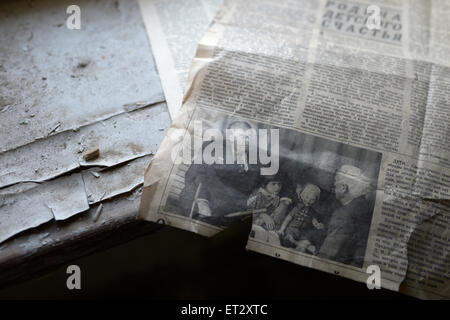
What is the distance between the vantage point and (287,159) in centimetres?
41

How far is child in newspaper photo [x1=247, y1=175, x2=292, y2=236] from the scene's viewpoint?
0.39 meters

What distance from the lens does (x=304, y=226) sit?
397 mm

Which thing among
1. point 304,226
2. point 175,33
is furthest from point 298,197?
point 175,33

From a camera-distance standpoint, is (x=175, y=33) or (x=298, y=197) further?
(x=175, y=33)

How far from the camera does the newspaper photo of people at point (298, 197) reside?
0.39 m

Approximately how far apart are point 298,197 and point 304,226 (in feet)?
0.12

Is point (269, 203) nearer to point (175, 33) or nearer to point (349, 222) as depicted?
point (349, 222)

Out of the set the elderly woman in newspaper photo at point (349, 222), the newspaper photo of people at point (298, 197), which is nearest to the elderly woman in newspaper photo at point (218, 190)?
the newspaper photo of people at point (298, 197)

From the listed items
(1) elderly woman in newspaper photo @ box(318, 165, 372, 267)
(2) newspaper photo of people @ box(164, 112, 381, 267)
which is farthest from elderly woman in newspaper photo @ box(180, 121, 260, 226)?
(1) elderly woman in newspaper photo @ box(318, 165, 372, 267)

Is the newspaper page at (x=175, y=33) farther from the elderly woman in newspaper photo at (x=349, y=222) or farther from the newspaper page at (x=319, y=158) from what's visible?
the elderly woman in newspaper photo at (x=349, y=222)

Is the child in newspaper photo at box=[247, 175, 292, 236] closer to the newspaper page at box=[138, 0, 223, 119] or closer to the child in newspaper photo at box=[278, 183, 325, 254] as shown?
the child in newspaper photo at box=[278, 183, 325, 254]

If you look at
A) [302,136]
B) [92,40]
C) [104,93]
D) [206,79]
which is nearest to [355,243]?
[302,136]

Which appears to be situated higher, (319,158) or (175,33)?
(175,33)
